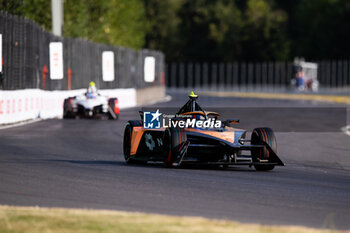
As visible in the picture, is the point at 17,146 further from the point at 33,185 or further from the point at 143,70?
the point at 143,70

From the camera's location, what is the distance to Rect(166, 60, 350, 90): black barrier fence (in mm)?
77312

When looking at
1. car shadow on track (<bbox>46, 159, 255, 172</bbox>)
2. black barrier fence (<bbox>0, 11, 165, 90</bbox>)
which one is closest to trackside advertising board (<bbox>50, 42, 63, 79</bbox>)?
black barrier fence (<bbox>0, 11, 165, 90</bbox>)

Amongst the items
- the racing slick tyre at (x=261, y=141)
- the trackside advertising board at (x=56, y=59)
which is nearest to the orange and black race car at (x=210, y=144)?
the racing slick tyre at (x=261, y=141)

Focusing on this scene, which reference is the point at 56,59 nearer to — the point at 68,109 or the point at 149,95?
the point at 68,109

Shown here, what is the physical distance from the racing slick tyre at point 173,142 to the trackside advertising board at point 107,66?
3050cm

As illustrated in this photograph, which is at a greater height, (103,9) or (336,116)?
(103,9)

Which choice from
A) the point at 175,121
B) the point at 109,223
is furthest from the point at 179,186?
the point at 109,223

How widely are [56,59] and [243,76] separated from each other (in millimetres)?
45895

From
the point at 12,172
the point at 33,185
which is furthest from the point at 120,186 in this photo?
the point at 12,172

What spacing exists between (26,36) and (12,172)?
16967 mm

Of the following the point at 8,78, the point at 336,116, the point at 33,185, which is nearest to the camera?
the point at 33,185

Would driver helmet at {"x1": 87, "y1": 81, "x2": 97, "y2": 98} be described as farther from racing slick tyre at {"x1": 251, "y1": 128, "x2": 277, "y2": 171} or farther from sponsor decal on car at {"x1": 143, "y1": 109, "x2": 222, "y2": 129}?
racing slick tyre at {"x1": 251, "y1": 128, "x2": 277, "y2": 171}

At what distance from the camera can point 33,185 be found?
37.6ft

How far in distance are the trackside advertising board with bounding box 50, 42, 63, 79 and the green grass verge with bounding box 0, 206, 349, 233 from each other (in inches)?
1010
